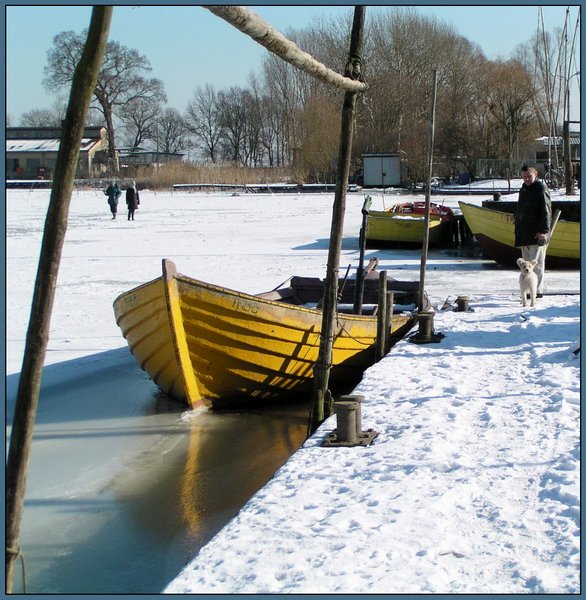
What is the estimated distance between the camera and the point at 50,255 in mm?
2473

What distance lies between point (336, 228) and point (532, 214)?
4.17 metres

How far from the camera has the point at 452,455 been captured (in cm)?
512

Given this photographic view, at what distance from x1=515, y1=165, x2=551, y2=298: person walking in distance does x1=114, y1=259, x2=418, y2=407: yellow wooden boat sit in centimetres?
256

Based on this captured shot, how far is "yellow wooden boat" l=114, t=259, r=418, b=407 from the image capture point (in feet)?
26.3

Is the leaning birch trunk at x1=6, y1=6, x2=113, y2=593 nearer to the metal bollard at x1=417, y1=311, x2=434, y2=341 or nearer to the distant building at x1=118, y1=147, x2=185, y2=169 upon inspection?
the metal bollard at x1=417, y1=311, x2=434, y2=341

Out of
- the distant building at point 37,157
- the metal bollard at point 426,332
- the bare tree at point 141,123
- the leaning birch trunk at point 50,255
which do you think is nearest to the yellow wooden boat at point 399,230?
the metal bollard at point 426,332

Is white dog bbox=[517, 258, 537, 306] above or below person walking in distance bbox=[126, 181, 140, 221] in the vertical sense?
below

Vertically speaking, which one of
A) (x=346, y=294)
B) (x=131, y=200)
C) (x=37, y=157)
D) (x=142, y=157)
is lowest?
(x=346, y=294)

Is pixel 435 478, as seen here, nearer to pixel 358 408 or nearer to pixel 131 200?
pixel 358 408

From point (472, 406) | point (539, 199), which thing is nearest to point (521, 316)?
point (539, 199)

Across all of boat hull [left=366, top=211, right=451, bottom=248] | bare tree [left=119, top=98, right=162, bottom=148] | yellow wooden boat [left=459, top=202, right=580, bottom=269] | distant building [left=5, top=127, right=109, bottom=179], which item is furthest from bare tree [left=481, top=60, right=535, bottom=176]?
distant building [left=5, top=127, right=109, bottom=179]

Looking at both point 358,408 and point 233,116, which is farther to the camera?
point 233,116

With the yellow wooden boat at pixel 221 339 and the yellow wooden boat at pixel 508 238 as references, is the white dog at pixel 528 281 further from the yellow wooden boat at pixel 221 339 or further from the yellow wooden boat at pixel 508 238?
the yellow wooden boat at pixel 508 238

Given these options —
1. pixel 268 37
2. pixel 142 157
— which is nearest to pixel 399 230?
pixel 268 37
